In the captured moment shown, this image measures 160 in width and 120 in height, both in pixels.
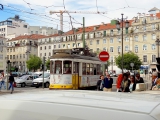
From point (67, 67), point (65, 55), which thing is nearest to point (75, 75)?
point (67, 67)

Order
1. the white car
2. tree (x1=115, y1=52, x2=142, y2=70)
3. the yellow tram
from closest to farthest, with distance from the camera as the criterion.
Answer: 1. the yellow tram
2. the white car
3. tree (x1=115, y1=52, x2=142, y2=70)

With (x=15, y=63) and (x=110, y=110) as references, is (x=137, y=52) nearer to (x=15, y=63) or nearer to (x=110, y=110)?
(x=15, y=63)

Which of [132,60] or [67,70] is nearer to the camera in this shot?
[67,70]

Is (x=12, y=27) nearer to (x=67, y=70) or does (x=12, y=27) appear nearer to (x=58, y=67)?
(x=58, y=67)

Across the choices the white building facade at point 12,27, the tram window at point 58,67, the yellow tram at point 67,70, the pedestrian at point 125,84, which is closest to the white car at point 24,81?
the yellow tram at point 67,70

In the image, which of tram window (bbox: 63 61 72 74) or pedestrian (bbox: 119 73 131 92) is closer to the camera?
pedestrian (bbox: 119 73 131 92)

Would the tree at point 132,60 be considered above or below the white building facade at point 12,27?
below

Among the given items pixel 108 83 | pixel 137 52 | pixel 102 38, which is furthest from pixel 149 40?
pixel 108 83

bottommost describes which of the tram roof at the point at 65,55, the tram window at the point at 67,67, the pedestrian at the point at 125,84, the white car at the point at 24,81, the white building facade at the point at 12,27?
the white car at the point at 24,81

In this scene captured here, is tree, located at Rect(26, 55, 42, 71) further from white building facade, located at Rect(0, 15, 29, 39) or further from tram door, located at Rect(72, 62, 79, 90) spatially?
tram door, located at Rect(72, 62, 79, 90)

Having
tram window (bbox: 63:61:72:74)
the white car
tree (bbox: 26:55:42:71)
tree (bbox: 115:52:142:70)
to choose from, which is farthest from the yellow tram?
tree (bbox: 26:55:42:71)

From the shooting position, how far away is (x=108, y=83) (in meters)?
14.0

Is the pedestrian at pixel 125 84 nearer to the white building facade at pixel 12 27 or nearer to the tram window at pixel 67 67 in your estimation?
the tram window at pixel 67 67

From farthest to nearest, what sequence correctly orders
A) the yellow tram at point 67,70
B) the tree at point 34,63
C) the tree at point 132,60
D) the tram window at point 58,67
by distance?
the tree at point 34,63
the tree at point 132,60
the tram window at point 58,67
the yellow tram at point 67,70
